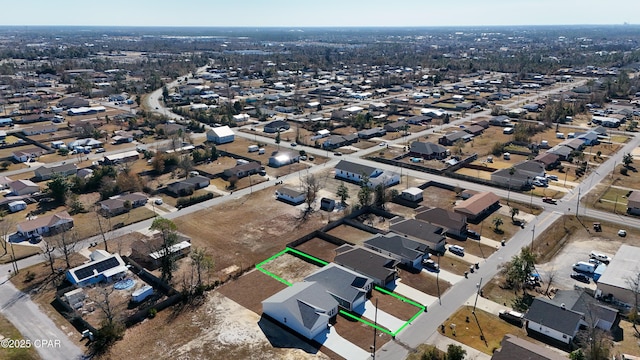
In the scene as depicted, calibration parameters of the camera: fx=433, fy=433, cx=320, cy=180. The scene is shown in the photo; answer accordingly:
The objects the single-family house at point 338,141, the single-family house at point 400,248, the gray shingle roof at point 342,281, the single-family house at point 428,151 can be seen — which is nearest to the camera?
the gray shingle roof at point 342,281

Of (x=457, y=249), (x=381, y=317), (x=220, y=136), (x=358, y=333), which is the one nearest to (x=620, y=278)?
(x=457, y=249)

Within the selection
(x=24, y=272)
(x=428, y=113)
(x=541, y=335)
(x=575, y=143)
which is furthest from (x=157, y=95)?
(x=541, y=335)

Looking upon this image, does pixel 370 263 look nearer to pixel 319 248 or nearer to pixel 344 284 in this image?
pixel 344 284

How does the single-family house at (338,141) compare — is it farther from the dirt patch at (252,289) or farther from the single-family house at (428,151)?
the dirt patch at (252,289)

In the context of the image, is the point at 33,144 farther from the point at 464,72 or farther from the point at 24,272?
the point at 464,72

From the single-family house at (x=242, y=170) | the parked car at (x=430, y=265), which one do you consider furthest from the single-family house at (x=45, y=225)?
the parked car at (x=430, y=265)

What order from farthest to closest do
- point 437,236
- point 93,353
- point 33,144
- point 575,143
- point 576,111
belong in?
1. point 576,111
2. point 33,144
3. point 575,143
4. point 437,236
5. point 93,353

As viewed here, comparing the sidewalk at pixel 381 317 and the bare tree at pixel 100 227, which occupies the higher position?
the bare tree at pixel 100 227
